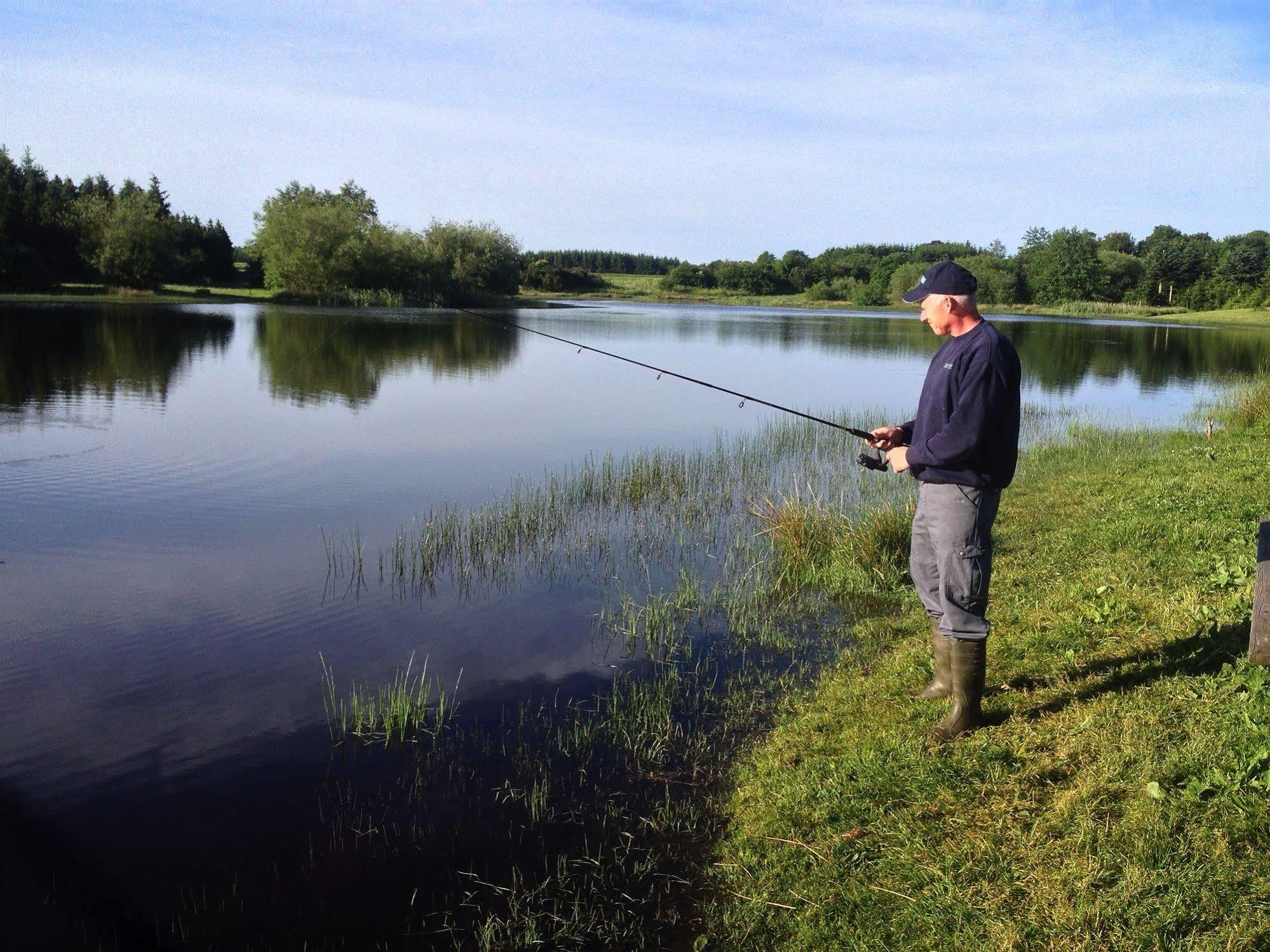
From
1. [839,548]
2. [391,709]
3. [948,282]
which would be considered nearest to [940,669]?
[948,282]

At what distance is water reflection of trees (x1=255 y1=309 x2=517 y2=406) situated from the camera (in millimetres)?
19781

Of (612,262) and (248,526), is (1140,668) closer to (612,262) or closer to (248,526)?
(248,526)

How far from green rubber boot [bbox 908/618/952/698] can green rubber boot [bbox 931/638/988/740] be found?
0.07 m

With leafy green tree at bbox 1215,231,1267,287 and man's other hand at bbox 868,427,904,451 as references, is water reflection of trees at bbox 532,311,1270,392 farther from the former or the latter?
leafy green tree at bbox 1215,231,1267,287

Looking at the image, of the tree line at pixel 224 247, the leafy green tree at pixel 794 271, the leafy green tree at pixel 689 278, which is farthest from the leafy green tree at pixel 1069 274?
the tree line at pixel 224 247

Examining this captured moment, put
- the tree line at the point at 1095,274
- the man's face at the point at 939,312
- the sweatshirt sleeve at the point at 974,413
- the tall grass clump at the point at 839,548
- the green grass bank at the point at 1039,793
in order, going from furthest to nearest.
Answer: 1. the tree line at the point at 1095,274
2. the tall grass clump at the point at 839,548
3. the man's face at the point at 939,312
4. the sweatshirt sleeve at the point at 974,413
5. the green grass bank at the point at 1039,793

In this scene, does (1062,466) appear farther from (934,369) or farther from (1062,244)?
(1062,244)

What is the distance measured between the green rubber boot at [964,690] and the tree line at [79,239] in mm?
50188

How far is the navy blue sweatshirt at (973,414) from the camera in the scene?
368 cm

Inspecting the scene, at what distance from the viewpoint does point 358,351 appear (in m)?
26.6

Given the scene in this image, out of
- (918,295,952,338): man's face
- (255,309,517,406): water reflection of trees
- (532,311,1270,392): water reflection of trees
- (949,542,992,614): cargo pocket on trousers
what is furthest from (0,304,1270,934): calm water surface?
(918,295,952,338): man's face

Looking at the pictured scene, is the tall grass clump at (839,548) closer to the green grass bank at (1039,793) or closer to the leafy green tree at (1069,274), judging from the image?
Answer: the green grass bank at (1039,793)

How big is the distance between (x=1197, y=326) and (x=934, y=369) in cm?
6663

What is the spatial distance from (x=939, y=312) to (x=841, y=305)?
97.7 metres
